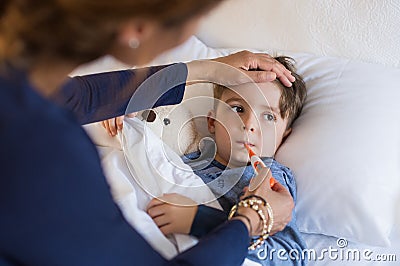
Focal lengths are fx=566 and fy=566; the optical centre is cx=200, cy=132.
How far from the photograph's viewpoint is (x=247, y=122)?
1.26 meters

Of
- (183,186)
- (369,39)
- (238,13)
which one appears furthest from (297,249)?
(238,13)

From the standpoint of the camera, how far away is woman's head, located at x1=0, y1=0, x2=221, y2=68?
545mm

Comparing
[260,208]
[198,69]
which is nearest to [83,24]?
[260,208]

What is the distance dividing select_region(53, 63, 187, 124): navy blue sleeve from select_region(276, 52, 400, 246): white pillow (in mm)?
306

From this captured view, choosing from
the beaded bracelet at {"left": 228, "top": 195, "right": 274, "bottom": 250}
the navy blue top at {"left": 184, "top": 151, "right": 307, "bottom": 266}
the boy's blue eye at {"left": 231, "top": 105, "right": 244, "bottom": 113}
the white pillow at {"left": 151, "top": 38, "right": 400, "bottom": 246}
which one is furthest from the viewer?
the boy's blue eye at {"left": 231, "top": 105, "right": 244, "bottom": 113}

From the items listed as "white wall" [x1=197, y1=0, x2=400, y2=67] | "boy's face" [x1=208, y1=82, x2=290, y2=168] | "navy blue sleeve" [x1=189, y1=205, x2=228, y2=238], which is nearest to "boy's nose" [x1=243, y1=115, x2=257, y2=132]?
"boy's face" [x1=208, y1=82, x2=290, y2=168]

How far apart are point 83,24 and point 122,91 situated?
59 cm

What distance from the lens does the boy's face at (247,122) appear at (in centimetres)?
127

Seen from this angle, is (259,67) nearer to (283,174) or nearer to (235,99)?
(235,99)

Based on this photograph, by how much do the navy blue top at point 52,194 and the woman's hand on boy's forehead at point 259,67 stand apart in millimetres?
628

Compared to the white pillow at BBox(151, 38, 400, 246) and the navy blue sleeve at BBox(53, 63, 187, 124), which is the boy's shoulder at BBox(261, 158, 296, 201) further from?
the navy blue sleeve at BBox(53, 63, 187, 124)

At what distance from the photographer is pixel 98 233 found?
0.65 metres

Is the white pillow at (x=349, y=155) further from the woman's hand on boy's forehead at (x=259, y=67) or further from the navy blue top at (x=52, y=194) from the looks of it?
the navy blue top at (x=52, y=194)

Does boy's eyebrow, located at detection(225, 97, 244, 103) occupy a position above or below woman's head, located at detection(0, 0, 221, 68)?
below
